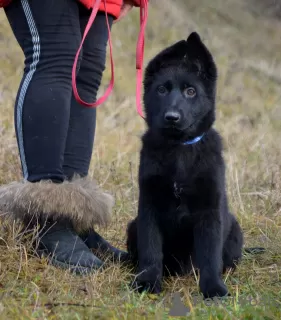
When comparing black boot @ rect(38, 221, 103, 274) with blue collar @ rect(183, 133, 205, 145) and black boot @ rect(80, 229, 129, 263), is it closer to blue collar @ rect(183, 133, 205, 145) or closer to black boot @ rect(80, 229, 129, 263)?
black boot @ rect(80, 229, 129, 263)

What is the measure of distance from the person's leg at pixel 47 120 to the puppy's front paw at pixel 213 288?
50 cm

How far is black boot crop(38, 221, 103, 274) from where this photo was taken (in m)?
2.98

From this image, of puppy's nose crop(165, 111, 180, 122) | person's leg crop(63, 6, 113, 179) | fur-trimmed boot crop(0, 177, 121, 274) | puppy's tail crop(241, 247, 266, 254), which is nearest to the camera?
puppy's nose crop(165, 111, 180, 122)

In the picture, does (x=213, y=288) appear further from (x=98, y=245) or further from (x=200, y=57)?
(x=200, y=57)

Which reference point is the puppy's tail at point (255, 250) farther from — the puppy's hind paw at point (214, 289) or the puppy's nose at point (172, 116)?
the puppy's nose at point (172, 116)

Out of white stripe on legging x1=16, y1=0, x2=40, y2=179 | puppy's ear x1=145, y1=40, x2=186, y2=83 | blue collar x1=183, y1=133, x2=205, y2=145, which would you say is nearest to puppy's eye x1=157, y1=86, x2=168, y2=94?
puppy's ear x1=145, y1=40, x2=186, y2=83

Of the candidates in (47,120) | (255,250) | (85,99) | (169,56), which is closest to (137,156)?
A: (255,250)

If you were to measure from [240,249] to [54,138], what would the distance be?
1.03 m

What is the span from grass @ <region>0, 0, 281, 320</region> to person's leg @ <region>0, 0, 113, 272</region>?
137 millimetres

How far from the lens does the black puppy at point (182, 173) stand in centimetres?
291

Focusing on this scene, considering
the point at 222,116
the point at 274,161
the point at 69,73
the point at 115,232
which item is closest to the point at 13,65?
the point at 222,116

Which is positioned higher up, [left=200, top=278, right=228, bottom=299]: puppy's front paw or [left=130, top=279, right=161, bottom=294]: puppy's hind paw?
[left=200, top=278, right=228, bottom=299]: puppy's front paw

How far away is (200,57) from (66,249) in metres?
1.03

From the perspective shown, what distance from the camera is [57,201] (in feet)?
9.91
